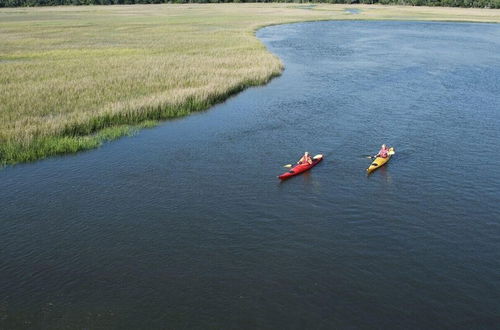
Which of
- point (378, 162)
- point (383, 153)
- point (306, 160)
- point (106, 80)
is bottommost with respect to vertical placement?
point (378, 162)

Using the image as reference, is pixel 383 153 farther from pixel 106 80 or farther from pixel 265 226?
pixel 106 80

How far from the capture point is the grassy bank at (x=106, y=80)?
34.8 meters

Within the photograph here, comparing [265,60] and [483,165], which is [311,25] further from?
[483,165]

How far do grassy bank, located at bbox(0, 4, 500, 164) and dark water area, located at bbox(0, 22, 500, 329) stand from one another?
2.29 metres

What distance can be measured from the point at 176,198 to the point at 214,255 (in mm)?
6263

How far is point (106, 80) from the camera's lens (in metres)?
49.4

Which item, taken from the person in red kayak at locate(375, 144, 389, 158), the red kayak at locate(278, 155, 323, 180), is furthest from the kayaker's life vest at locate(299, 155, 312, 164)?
the person in red kayak at locate(375, 144, 389, 158)

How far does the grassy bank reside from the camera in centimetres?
3481

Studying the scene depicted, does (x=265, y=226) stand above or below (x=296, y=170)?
below

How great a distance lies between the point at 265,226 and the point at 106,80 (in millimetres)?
32369

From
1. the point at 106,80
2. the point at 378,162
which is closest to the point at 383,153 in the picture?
the point at 378,162

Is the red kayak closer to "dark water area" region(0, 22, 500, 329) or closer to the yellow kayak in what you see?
"dark water area" region(0, 22, 500, 329)

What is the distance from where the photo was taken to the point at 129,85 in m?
47.6

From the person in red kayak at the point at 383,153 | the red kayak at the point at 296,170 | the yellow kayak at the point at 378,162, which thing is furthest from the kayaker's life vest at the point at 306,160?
the person in red kayak at the point at 383,153
